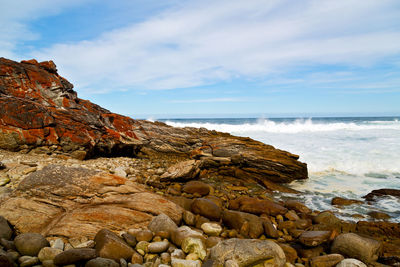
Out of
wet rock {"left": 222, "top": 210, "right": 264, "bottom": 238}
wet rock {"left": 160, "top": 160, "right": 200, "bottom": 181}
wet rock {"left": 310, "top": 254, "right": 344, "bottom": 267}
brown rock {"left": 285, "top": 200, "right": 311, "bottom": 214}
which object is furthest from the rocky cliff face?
wet rock {"left": 310, "top": 254, "right": 344, "bottom": 267}

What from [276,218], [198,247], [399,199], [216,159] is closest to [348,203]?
[399,199]

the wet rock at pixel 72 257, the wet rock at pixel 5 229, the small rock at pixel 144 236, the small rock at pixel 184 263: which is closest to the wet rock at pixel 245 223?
the small rock at pixel 184 263

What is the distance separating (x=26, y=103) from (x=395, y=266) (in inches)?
494

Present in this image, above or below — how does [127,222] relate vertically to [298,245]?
above

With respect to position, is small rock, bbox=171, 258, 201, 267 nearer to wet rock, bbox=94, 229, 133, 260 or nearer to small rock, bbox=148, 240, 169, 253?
small rock, bbox=148, 240, 169, 253

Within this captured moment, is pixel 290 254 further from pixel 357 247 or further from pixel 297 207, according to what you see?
pixel 297 207

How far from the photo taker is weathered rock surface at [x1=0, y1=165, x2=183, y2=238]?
15.5 feet

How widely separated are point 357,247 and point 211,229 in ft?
10.4

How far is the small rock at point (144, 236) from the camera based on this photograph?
4793 millimetres

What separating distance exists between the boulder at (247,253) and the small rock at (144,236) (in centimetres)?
142

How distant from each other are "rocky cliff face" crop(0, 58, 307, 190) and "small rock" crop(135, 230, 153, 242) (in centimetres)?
435

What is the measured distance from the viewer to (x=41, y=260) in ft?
12.3

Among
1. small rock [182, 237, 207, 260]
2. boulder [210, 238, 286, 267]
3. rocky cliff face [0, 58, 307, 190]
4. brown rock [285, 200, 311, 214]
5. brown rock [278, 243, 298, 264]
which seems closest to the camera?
boulder [210, 238, 286, 267]

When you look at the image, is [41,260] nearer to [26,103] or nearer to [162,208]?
[162,208]
